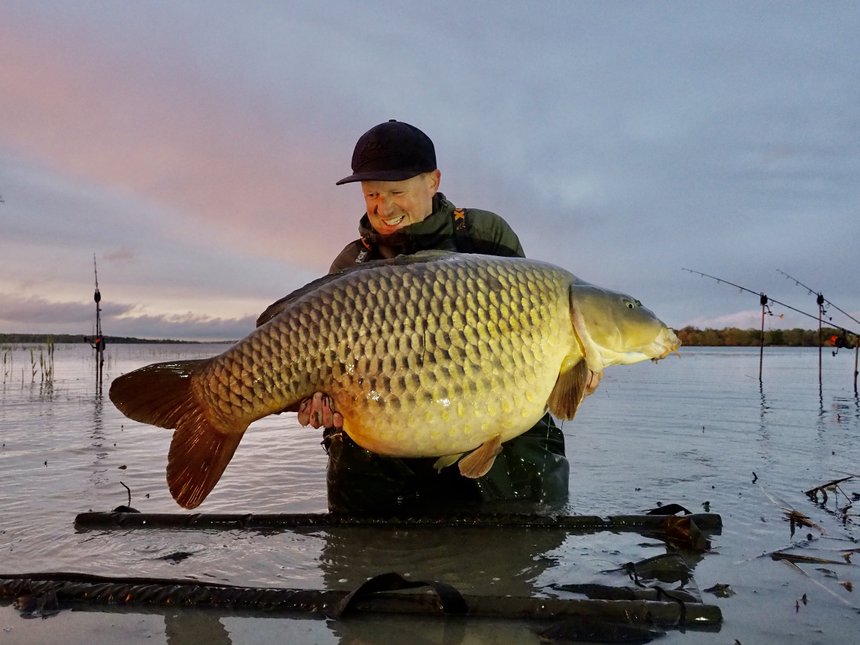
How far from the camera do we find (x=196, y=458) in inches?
94.6

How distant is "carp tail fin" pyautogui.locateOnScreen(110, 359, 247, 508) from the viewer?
2.39 meters

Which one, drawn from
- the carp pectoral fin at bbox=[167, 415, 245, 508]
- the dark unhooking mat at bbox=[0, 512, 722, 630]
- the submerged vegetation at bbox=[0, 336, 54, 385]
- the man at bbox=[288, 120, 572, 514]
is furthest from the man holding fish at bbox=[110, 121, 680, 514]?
the submerged vegetation at bbox=[0, 336, 54, 385]

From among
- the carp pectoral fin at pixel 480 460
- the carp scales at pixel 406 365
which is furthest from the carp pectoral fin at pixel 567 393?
the carp pectoral fin at pixel 480 460

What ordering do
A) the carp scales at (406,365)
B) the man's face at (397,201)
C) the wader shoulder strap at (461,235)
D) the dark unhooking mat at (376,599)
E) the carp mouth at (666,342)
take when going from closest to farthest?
the dark unhooking mat at (376,599)
the carp scales at (406,365)
the carp mouth at (666,342)
the man's face at (397,201)
the wader shoulder strap at (461,235)

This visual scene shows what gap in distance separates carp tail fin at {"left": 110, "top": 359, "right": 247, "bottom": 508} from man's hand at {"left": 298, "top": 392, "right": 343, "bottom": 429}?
23cm

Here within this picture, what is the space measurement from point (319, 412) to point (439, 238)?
1.35m

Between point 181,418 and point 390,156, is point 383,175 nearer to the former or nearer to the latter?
point 390,156

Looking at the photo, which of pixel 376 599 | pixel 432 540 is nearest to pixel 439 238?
pixel 432 540

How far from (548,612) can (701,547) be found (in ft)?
3.01

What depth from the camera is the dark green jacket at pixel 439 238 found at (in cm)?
339

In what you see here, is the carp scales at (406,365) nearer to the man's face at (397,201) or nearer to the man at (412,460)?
the man at (412,460)

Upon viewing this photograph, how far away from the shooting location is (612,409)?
302 inches

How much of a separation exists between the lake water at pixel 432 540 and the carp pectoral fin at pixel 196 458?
9.7 inches

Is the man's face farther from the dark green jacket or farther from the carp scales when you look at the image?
the carp scales
